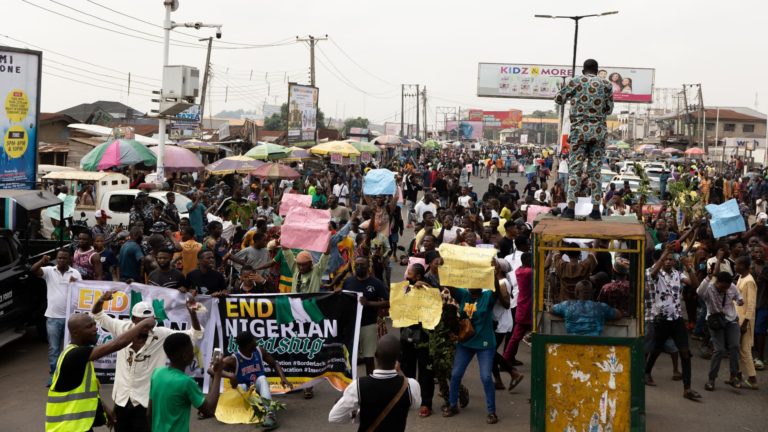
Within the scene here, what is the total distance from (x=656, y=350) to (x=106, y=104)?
5854cm

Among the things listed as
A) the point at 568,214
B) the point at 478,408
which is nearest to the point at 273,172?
the point at 478,408

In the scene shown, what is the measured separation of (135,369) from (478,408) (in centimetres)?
384

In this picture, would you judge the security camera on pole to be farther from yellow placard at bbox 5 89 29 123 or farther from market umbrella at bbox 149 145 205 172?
yellow placard at bbox 5 89 29 123

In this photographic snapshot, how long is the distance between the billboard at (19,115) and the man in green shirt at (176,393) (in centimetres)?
1191

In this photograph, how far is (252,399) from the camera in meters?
8.64

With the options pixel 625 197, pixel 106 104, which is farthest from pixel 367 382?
pixel 106 104

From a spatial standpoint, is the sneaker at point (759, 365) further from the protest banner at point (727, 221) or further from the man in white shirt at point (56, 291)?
the man in white shirt at point (56, 291)

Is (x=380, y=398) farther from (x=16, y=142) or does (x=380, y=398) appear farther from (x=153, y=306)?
(x=16, y=142)

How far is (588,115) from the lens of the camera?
12008 mm

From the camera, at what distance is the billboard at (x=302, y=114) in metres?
42.5

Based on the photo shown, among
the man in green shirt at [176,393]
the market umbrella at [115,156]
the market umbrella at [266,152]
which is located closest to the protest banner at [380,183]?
the market umbrella at [115,156]

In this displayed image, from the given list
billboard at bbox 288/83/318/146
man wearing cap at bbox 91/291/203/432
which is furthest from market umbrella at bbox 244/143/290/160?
man wearing cap at bbox 91/291/203/432

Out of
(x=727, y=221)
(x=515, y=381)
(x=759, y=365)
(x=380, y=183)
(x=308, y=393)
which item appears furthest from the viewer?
(x=380, y=183)

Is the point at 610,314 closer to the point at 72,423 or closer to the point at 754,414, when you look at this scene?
the point at 754,414
